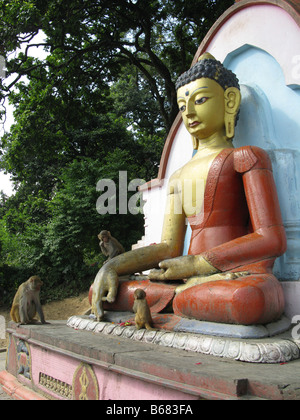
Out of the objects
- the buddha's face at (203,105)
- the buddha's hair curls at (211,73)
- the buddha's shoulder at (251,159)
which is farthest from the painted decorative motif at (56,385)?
the buddha's hair curls at (211,73)

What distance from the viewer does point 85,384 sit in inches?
121

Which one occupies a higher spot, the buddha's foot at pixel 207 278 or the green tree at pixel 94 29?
the green tree at pixel 94 29

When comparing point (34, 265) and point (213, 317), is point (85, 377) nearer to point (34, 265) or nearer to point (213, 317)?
point (213, 317)

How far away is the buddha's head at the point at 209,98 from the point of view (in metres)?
4.04

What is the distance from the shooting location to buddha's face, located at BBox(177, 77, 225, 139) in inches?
159

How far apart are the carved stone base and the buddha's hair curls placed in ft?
7.67

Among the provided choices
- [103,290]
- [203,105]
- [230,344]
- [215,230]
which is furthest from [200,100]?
[230,344]

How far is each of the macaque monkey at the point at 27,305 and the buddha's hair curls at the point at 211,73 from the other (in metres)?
2.85

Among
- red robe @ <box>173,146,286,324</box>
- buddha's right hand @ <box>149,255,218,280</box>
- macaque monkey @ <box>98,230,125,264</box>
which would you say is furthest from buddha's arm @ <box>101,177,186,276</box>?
macaque monkey @ <box>98,230,125,264</box>

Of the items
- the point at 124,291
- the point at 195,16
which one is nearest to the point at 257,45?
the point at 124,291

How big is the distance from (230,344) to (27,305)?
2.86 m

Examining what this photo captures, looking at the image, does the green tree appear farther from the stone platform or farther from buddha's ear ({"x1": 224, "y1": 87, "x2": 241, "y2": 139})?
the stone platform

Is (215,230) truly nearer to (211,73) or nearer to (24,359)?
(211,73)

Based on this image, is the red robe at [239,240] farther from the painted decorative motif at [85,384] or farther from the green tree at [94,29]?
the green tree at [94,29]
